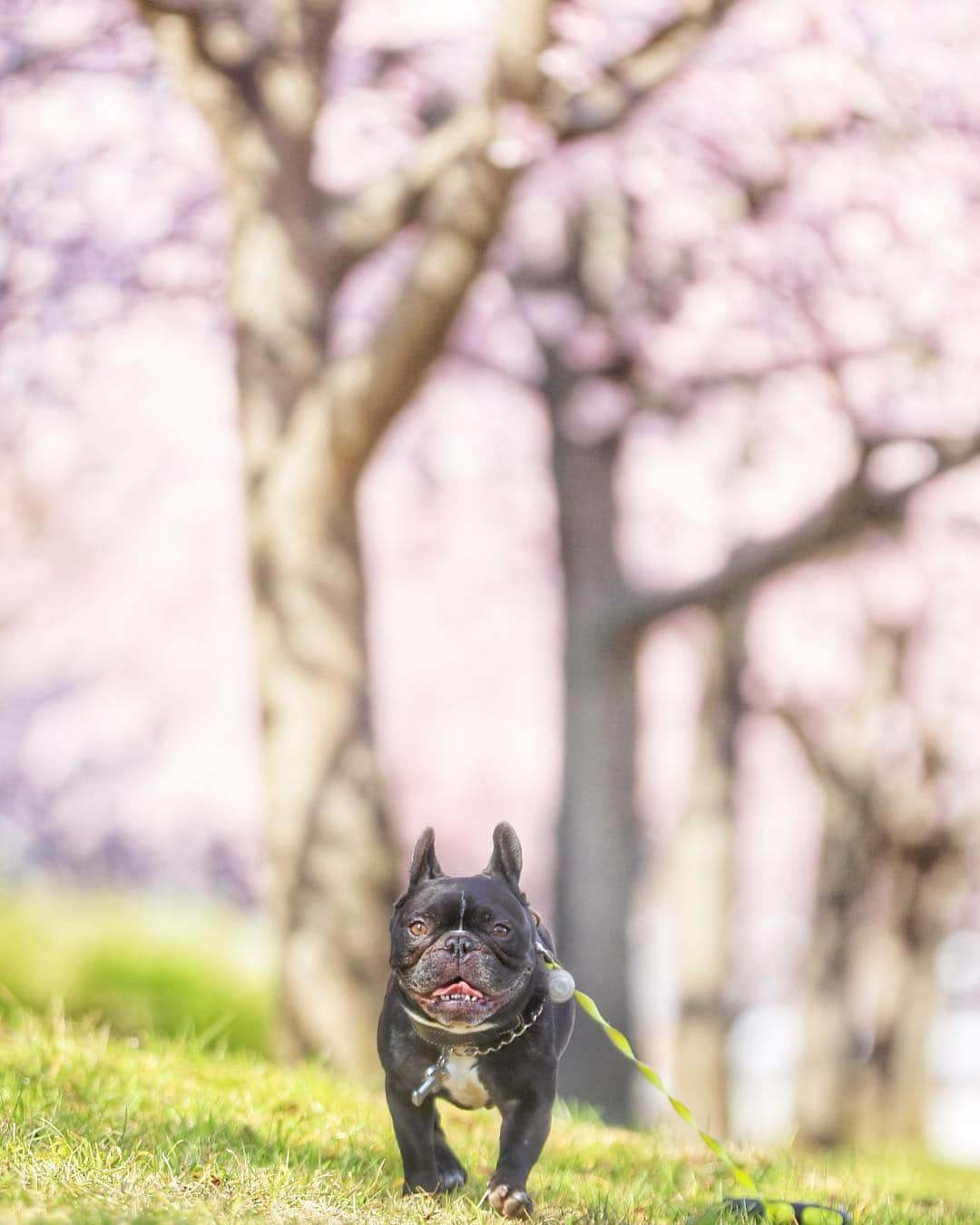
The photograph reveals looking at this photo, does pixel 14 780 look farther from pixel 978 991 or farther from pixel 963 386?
pixel 978 991

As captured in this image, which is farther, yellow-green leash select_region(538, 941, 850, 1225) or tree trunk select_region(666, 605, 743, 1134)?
tree trunk select_region(666, 605, 743, 1134)

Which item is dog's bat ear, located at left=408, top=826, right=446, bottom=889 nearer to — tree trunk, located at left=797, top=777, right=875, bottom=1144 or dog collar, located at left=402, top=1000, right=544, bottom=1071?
dog collar, located at left=402, top=1000, right=544, bottom=1071

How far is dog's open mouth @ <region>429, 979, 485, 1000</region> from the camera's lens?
2824mm

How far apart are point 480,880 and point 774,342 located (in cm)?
903

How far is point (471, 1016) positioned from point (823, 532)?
4.75m

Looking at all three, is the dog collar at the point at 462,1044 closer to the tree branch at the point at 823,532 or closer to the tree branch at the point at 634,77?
the tree branch at the point at 634,77

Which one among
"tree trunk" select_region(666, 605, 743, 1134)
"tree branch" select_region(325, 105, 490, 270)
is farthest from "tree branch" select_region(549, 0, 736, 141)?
"tree trunk" select_region(666, 605, 743, 1134)

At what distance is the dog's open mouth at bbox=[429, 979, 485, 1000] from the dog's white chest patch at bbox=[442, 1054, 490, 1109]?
23cm

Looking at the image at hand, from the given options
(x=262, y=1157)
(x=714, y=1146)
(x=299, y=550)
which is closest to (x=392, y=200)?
(x=299, y=550)

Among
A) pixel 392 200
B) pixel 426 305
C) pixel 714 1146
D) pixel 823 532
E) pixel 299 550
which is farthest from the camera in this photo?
pixel 823 532

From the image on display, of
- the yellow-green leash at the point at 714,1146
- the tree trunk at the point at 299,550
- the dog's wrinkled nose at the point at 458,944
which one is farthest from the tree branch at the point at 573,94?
the dog's wrinkled nose at the point at 458,944

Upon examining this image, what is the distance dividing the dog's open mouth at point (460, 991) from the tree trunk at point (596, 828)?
534 cm

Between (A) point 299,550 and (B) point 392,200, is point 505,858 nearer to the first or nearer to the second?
(A) point 299,550

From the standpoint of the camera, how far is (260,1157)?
332 cm
